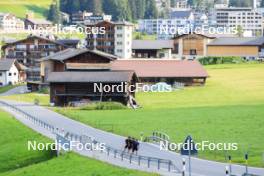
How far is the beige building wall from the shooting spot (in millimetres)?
102062

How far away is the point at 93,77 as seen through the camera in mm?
58094

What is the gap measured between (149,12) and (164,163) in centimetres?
15975

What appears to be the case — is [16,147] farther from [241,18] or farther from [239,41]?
[241,18]

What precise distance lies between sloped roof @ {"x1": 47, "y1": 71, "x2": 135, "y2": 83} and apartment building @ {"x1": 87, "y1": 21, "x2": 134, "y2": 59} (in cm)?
3923

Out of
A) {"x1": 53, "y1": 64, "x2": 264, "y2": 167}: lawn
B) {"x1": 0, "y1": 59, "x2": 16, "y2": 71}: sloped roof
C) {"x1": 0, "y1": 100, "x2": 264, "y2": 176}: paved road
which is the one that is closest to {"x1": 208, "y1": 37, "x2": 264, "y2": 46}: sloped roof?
{"x1": 53, "y1": 64, "x2": 264, "y2": 167}: lawn

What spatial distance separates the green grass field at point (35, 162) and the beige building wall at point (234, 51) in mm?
67396

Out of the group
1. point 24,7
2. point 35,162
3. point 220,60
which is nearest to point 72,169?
point 35,162

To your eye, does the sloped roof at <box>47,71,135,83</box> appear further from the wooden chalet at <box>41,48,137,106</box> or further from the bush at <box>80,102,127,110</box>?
the bush at <box>80,102,127,110</box>

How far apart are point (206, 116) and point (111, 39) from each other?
57.2 m

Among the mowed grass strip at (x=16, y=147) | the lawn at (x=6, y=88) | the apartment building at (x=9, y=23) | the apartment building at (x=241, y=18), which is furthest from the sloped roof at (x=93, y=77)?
the apartment building at (x=241, y=18)

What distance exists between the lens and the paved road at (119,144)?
2416cm

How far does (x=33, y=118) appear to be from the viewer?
42750 mm

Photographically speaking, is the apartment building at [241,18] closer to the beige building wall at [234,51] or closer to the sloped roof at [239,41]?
the sloped roof at [239,41]

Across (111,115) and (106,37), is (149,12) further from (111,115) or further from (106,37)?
(111,115)
